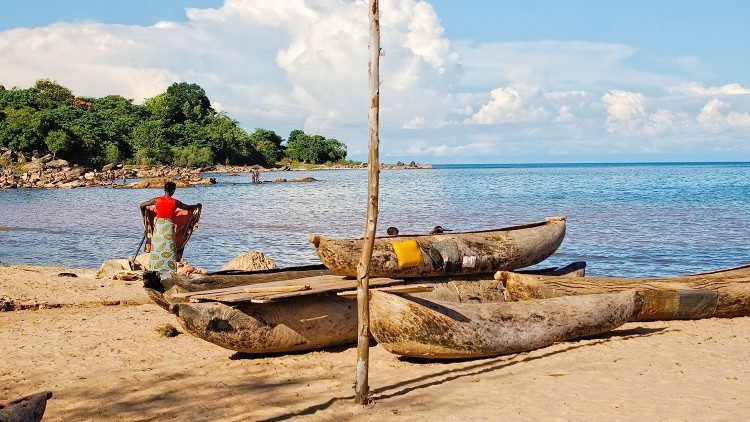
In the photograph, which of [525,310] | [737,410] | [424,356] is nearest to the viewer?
[737,410]

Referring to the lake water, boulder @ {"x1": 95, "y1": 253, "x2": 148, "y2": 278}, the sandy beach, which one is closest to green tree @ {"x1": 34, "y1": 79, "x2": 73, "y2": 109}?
the lake water

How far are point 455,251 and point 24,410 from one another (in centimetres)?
668

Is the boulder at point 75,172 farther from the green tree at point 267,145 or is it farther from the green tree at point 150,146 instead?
the green tree at point 267,145

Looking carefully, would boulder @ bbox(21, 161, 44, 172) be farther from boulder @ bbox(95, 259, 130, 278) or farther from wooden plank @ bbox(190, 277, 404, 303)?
wooden plank @ bbox(190, 277, 404, 303)

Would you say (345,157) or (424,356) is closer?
(424,356)

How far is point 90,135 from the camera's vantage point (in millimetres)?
84625

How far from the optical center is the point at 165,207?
12180 mm

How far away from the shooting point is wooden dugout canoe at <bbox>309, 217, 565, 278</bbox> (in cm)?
963

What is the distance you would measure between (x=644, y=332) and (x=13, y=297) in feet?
35.4

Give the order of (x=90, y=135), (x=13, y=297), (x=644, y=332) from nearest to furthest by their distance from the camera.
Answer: (x=644, y=332), (x=13, y=297), (x=90, y=135)

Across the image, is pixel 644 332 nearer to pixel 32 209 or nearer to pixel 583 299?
pixel 583 299

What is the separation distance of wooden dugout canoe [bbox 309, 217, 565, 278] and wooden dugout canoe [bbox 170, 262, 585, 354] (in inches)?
17.9

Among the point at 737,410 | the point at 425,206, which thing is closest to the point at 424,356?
the point at 737,410

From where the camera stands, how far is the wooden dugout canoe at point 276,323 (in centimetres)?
868
